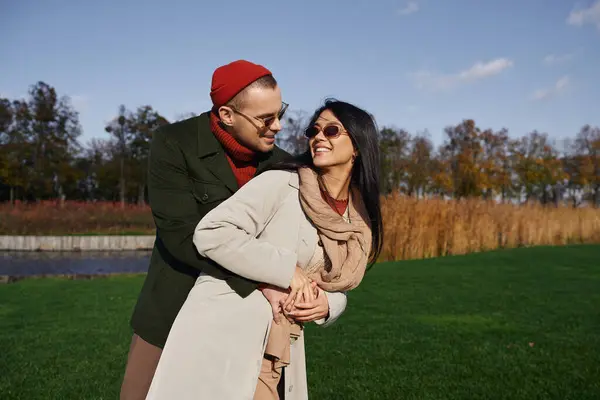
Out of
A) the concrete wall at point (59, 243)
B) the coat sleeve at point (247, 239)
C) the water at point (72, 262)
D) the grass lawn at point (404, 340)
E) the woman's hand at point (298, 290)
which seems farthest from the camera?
the concrete wall at point (59, 243)

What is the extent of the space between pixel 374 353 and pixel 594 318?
9.63ft

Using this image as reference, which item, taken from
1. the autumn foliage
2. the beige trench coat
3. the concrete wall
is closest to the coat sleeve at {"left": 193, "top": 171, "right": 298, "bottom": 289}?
the beige trench coat

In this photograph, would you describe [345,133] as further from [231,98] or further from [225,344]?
[225,344]

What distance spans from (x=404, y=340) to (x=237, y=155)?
3972 mm

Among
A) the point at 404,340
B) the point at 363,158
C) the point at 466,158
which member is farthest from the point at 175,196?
the point at 466,158

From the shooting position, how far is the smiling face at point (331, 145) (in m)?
1.97

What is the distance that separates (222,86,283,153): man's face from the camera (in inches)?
71.8

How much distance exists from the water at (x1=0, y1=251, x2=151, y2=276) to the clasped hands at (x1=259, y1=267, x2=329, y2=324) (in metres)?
12.4

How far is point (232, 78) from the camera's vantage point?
5.94 ft

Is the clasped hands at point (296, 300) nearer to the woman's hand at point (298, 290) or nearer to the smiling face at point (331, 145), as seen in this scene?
the woman's hand at point (298, 290)

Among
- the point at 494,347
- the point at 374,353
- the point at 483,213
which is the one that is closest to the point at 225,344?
the point at 374,353

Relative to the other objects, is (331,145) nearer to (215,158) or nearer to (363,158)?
(363,158)

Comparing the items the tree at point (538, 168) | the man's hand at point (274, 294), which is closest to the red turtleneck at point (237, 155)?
the man's hand at point (274, 294)

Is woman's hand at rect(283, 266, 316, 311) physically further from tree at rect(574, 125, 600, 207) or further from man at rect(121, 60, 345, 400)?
tree at rect(574, 125, 600, 207)
